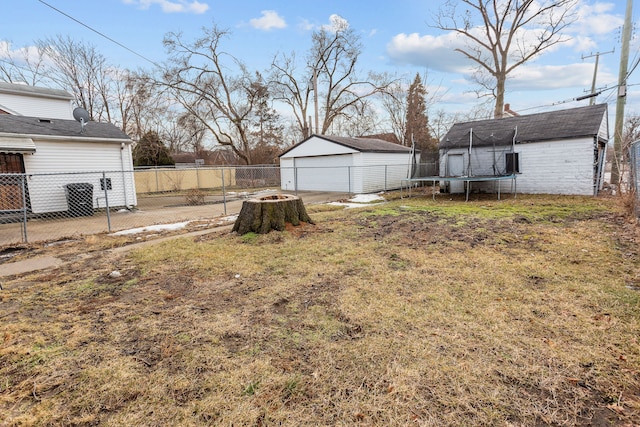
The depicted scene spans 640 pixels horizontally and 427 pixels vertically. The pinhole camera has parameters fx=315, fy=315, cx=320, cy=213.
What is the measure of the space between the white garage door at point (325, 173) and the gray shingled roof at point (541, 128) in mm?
5094

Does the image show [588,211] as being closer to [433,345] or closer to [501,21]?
[433,345]

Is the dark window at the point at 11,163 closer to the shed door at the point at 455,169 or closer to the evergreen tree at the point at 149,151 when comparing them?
the evergreen tree at the point at 149,151

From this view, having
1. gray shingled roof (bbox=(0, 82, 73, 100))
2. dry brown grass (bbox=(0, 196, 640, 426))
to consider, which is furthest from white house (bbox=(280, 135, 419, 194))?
gray shingled roof (bbox=(0, 82, 73, 100))

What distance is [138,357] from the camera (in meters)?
2.44

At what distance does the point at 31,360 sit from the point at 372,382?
258 centimetres

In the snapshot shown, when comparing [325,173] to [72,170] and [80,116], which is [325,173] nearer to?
[80,116]

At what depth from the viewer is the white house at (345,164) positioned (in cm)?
1664

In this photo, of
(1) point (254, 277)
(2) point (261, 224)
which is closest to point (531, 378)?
(1) point (254, 277)

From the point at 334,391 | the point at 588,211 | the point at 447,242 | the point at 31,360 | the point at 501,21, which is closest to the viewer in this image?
the point at 334,391

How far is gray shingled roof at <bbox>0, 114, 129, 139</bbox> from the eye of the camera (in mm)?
9891

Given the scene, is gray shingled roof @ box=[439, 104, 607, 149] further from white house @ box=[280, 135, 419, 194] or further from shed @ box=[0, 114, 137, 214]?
shed @ box=[0, 114, 137, 214]

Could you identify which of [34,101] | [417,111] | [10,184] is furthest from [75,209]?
[417,111]

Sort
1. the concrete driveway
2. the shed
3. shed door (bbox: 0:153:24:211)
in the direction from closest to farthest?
the concrete driveway, shed door (bbox: 0:153:24:211), the shed

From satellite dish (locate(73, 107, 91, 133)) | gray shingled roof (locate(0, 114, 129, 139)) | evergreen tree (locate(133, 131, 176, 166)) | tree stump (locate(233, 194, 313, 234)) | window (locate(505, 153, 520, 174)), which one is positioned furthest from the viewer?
evergreen tree (locate(133, 131, 176, 166))
